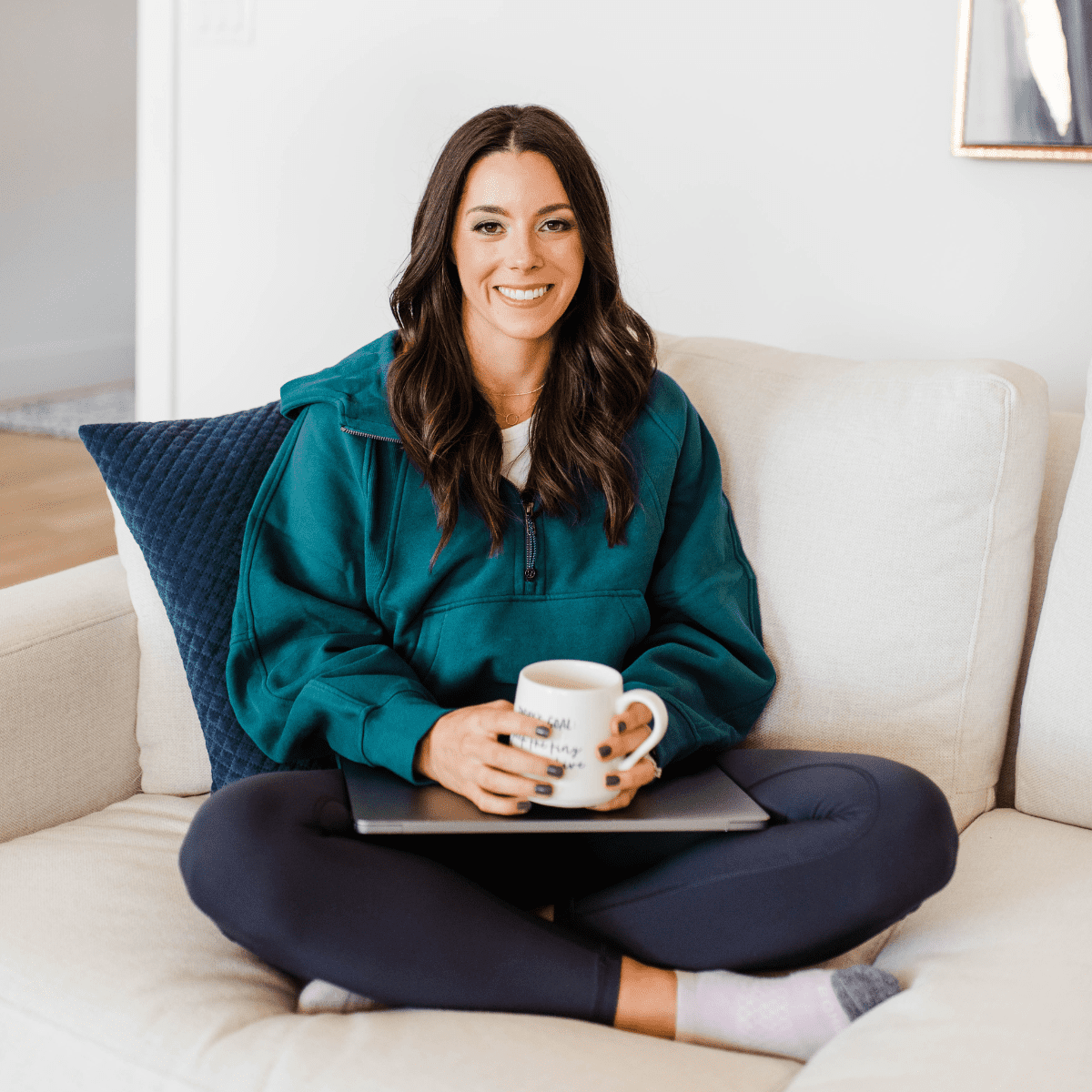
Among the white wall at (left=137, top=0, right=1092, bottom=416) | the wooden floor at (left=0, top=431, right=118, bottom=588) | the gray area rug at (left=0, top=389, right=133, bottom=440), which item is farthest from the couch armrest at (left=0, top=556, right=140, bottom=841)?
the gray area rug at (left=0, top=389, right=133, bottom=440)

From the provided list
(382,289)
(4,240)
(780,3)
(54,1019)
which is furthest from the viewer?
(4,240)

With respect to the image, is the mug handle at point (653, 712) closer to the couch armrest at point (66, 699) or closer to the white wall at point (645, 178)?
the couch armrest at point (66, 699)

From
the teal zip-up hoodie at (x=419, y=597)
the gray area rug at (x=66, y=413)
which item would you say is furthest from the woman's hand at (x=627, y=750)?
the gray area rug at (x=66, y=413)

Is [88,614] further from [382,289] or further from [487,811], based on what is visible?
[382,289]

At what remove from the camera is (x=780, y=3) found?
6.02 ft

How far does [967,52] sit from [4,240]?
431cm

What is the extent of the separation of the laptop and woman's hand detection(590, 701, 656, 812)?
0.01 metres

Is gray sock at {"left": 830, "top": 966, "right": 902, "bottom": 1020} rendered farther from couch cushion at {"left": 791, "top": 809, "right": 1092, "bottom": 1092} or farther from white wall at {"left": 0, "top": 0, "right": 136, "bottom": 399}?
white wall at {"left": 0, "top": 0, "right": 136, "bottom": 399}

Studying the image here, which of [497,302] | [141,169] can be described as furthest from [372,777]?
[141,169]

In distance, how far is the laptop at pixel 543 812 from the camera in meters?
1.05

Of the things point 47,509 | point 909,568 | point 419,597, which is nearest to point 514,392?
point 419,597

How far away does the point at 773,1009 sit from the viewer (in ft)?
3.48

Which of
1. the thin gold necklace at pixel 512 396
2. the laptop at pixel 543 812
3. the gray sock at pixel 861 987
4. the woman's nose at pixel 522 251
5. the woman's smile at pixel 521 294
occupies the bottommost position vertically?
the gray sock at pixel 861 987

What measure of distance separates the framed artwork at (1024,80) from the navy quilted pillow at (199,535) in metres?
1.15
